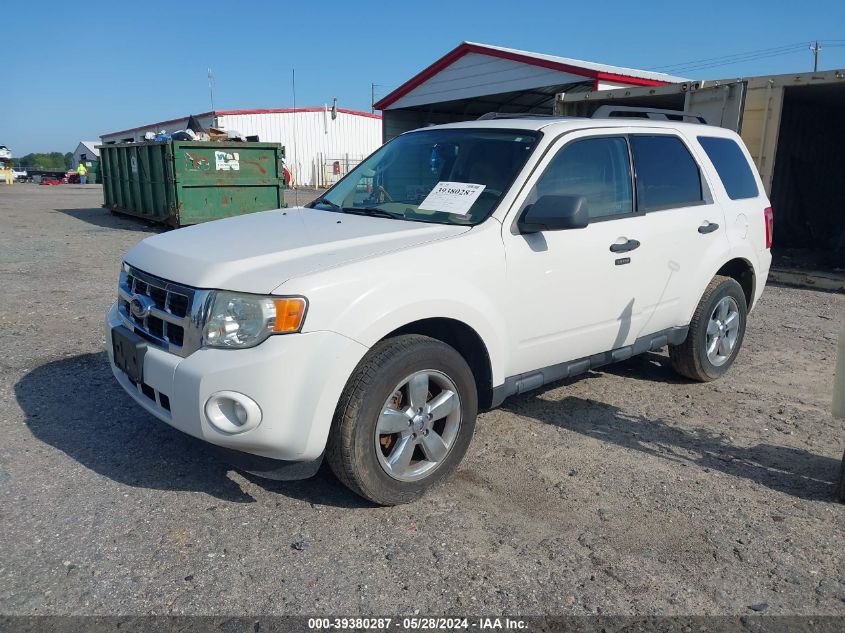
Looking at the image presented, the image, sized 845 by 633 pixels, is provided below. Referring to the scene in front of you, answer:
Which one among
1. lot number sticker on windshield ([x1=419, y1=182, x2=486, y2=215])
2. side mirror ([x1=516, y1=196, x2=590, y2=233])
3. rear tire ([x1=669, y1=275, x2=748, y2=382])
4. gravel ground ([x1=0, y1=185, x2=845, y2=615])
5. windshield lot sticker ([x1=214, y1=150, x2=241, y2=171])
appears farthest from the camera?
windshield lot sticker ([x1=214, y1=150, x2=241, y2=171])

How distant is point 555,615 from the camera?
259cm

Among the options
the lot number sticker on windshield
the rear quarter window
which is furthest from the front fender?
the rear quarter window

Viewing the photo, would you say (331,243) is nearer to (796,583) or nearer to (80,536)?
(80,536)

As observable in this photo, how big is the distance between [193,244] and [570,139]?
2199 millimetres

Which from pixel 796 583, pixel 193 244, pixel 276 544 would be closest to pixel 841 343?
pixel 796 583

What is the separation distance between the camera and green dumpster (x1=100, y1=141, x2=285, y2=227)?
1373cm

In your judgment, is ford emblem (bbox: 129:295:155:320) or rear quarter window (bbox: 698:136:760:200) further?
rear quarter window (bbox: 698:136:760:200)

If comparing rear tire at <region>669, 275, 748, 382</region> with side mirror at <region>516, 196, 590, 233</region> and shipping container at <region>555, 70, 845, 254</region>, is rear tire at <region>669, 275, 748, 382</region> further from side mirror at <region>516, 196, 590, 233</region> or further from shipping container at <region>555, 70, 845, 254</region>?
shipping container at <region>555, 70, 845, 254</region>

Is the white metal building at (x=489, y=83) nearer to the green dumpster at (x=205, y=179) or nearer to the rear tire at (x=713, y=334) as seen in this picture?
the green dumpster at (x=205, y=179)

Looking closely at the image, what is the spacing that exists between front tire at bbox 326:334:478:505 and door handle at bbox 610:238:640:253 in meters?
1.30

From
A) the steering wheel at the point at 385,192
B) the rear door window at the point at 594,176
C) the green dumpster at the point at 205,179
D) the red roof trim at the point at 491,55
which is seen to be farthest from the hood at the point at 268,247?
the red roof trim at the point at 491,55

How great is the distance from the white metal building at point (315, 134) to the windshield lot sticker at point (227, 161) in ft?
90.2

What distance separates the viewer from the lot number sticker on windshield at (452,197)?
3746mm

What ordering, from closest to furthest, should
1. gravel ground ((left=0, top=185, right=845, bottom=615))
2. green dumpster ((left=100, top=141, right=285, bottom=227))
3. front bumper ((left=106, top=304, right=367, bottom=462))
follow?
gravel ground ((left=0, top=185, right=845, bottom=615))
front bumper ((left=106, top=304, right=367, bottom=462))
green dumpster ((left=100, top=141, right=285, bottom=227))
